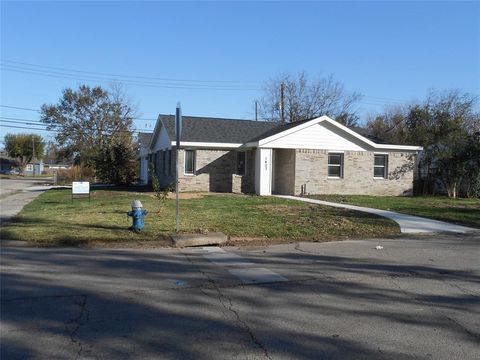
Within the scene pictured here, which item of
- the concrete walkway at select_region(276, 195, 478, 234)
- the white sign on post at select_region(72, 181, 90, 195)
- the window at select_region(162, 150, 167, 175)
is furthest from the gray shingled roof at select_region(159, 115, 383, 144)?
the concrete walkway at select_region(276, 195, 478, 234)

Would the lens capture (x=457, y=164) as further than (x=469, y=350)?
Yes

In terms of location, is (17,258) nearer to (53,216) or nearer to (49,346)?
(49,346)

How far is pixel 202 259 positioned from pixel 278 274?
176cm

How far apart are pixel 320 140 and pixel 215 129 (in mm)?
6541

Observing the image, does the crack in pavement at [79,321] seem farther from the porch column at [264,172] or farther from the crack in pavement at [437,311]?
Answer: the porch column at [264,172]

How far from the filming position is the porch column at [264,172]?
23.5m

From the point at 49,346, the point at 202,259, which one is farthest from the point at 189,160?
the point at 49,346

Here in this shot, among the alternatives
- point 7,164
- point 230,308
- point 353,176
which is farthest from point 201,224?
point 7,164

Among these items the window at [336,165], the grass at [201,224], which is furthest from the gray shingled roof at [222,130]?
the grass at [201,224]

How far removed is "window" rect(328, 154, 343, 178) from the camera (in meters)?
25.0

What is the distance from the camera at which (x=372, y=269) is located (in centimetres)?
777

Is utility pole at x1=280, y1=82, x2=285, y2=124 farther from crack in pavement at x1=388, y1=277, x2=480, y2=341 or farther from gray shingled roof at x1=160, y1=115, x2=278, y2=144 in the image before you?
crack in pavement at x1=388, y1=277, x2=480, y2=341

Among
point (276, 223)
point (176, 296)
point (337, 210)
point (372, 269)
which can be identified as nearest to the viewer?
point (176, 296)

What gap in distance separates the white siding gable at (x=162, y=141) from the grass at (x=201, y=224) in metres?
11.8
